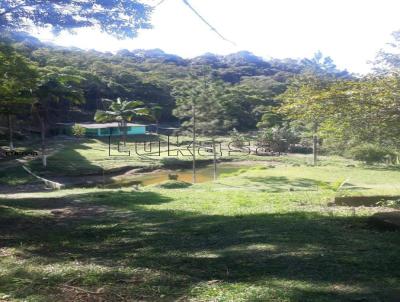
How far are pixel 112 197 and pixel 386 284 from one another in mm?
11236

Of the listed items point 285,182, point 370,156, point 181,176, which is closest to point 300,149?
point 370,156

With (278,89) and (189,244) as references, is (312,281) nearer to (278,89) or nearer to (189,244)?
(189,244)

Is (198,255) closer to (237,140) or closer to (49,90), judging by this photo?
(49,90)

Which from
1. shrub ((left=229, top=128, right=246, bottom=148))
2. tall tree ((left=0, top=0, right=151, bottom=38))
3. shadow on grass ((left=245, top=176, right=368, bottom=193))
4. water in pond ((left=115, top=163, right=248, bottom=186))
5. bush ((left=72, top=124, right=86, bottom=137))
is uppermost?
tall tree ((left=0, top=0, right=151, bottom=38))

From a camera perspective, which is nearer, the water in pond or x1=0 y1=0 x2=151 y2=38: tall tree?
x1=0 y1=0 x2=151 y2=38: tall tree

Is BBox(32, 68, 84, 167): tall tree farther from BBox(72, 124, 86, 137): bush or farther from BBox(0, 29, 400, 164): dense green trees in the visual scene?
BBox(72, 124, 86, 137): bush

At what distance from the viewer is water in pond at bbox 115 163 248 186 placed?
28.8m

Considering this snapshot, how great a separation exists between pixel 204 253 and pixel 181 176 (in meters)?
25.2

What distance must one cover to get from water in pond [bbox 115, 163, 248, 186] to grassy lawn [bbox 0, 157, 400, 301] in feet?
55.4

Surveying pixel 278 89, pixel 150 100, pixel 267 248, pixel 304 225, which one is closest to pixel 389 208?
pixel 304 225

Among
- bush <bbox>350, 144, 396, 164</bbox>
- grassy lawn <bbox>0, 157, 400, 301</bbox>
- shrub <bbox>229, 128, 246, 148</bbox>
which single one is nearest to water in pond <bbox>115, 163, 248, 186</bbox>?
bush <bbox>350, 144, 396, 164</bbox>

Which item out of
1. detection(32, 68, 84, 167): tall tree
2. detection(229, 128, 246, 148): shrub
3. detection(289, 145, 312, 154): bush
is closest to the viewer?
detection(32, 68, 84, 167): tall tree

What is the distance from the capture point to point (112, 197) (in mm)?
15023

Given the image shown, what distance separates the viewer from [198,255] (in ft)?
21.1
